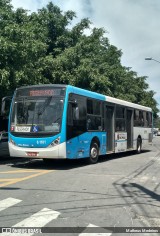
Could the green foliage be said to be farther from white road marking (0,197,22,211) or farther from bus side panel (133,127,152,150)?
white road marking (0,197,22,211)

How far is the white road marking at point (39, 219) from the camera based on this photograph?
6.24 m

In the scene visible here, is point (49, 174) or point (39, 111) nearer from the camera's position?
point (49, 174)

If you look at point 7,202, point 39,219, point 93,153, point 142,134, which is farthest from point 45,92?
point 142,134

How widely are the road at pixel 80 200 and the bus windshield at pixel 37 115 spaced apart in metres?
1.73

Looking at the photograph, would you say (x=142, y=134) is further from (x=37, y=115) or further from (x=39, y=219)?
(x=39, y=219)

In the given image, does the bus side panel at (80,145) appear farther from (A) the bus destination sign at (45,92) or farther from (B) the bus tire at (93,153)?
(A) the bus destination sign at (45,92)

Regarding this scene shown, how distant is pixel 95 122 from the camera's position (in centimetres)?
1648

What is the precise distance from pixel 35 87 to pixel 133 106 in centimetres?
868

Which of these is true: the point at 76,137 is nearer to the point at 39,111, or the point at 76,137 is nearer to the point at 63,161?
the point at 39,111

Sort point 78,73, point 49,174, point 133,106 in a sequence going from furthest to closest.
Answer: point 78,73, point 133,106, point 49,174

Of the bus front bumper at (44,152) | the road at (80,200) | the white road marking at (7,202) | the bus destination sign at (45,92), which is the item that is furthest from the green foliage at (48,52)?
the white road marking at (7,202)

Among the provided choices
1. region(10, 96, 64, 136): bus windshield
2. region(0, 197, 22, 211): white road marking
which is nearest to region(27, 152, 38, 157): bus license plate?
region(10, 96, 64, 136): bus windshield

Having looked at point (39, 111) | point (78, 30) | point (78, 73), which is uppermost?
point (78, 30)

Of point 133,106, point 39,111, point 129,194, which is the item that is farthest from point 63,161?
point 129,194
